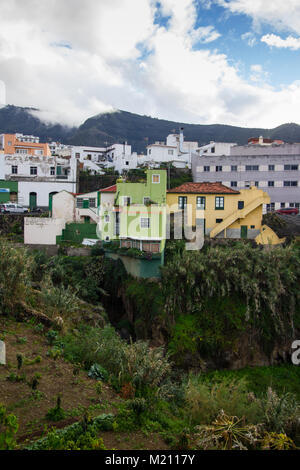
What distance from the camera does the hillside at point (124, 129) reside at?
11629 centimetres

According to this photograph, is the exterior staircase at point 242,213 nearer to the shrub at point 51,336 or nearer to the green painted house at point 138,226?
the green painted house at point 138,226

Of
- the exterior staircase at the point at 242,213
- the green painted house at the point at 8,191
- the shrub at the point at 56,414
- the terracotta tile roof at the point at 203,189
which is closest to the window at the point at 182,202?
the terracotta tile roof at the point at 203,189

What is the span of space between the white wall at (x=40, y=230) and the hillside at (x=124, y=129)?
93.0 meters

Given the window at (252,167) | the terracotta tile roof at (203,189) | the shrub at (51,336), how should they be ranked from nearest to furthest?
the shrub at (51,336)
the terracotta tile roof at (203,189)
the window at (252,167)

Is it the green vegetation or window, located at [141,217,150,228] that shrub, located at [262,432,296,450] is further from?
window, located at [141,217,150,228]

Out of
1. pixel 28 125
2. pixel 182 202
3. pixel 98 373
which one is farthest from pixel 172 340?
pixel 28 125

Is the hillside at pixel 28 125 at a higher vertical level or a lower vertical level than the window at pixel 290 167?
higher

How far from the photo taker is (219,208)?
2633 centimetres

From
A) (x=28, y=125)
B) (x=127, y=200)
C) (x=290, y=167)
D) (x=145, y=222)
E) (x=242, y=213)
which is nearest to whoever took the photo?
(x=145, y=222)

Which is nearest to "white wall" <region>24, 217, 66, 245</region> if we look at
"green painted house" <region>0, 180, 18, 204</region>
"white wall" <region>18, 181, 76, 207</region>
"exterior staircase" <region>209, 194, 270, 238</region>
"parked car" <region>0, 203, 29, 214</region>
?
"parked car" <region>0, 203, 29, 214</region>

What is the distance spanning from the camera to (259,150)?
40.4 metres

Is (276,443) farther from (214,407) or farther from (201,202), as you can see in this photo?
(201,202)

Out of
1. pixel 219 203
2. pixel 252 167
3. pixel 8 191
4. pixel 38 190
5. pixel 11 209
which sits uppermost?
pixel 252 167

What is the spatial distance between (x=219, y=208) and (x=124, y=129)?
115946 millimetres
